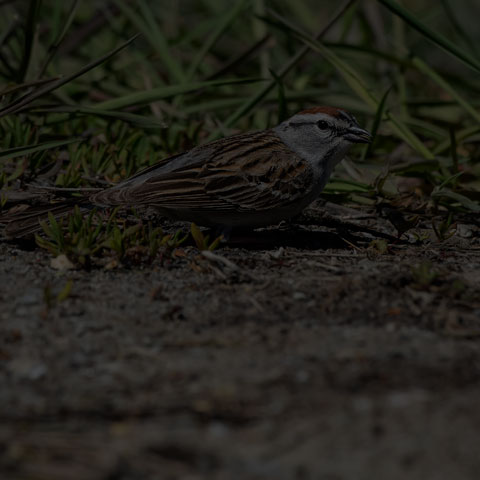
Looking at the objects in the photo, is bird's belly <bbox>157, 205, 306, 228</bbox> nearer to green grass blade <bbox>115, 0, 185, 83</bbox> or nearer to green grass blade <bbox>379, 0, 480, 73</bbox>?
green grass blade <bbox>379, 0, 480, 73</bbox>

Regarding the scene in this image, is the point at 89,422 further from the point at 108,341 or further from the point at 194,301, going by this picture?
the point at 194,301

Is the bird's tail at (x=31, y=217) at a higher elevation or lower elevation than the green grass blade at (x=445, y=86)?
lower

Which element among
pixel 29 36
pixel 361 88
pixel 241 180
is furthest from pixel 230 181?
pixel 29 36

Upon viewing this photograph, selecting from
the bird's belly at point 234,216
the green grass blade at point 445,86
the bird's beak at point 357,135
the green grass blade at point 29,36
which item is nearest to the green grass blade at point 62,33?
the green grass blade at point 29,36

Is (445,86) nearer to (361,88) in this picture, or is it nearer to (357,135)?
(361,88)

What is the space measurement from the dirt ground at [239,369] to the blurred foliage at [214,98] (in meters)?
1.13

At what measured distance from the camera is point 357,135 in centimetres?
543

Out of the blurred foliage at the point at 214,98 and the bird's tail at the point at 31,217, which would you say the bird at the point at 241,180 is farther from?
the blurred foliage at the point at 214,98

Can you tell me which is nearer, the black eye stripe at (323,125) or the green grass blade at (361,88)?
the black eye stripe at (323,125)

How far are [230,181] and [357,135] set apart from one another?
37.0 inches

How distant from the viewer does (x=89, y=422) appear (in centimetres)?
287

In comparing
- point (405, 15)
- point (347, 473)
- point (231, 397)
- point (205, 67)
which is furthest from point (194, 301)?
point (205, 67)

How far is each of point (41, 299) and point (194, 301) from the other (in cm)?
67

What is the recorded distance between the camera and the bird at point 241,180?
189 inches
